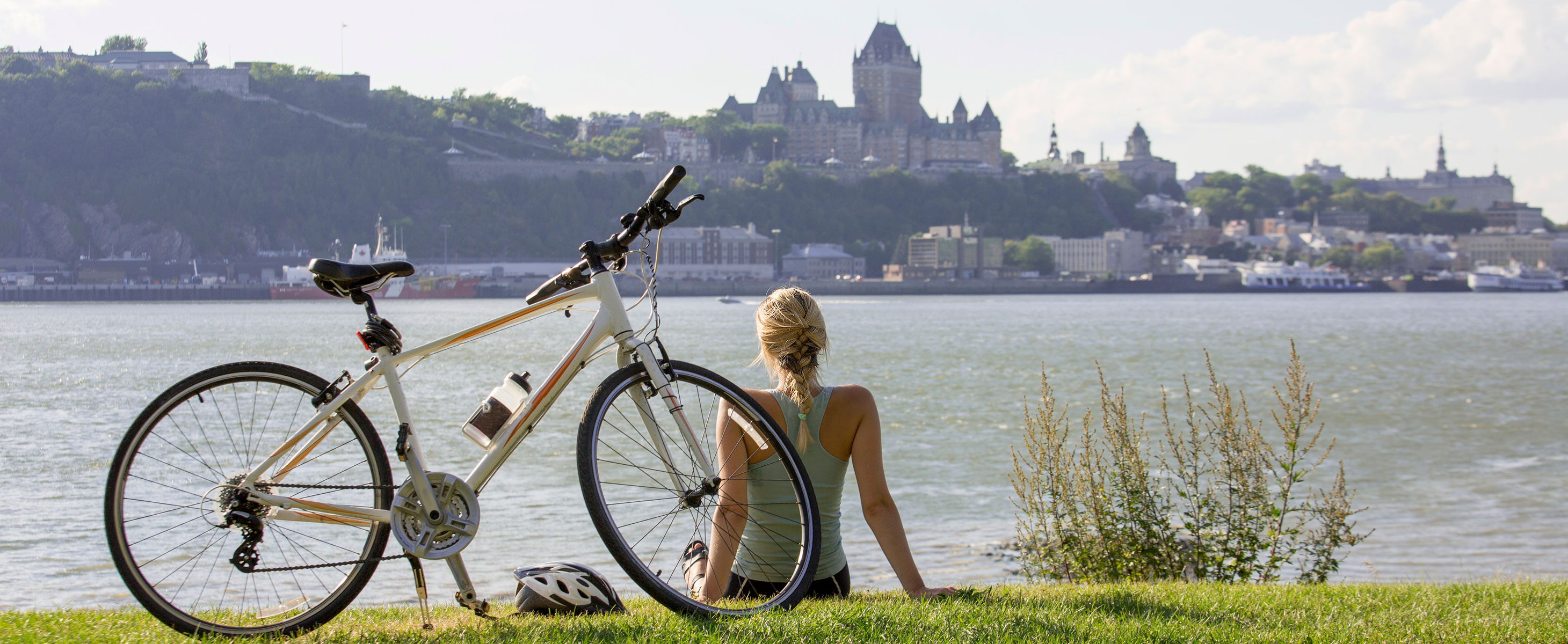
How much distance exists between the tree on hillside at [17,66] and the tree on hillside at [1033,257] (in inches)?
3479

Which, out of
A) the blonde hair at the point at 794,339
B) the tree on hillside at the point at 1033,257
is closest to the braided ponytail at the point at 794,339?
the blonde hair at the point at 794,339

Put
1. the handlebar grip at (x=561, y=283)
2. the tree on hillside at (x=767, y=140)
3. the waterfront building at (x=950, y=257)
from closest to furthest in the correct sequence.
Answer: the handlebar grip at (x=561, y=283) → the waterfront building at (x=950, y=257) → the tree on hillside at (x=767, y=140)

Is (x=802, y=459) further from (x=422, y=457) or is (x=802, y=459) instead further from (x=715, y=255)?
(x=715, y=255)

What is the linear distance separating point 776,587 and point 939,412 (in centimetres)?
1739

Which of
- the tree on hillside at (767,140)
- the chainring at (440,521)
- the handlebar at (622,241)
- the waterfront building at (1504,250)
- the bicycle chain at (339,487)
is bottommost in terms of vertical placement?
the chainring at (440,521)

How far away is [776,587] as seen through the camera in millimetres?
3287

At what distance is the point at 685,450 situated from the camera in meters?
3.14

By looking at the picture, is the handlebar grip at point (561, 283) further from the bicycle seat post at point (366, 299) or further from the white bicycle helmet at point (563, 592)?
the white bicycle helmet at point (563, 592)

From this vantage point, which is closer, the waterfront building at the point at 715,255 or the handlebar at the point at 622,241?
the handlebar at the point at 622,241

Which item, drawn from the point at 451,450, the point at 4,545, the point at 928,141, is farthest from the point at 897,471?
the point at 928,141

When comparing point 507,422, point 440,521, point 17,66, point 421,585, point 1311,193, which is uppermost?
point 17,66

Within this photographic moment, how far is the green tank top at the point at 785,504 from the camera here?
3.18m

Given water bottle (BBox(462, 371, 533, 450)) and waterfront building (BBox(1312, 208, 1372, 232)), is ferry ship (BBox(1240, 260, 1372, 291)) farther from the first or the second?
water bottle (BBox(462, 371, 533, 450))

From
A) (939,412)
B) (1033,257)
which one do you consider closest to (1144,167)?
(1033,257)
